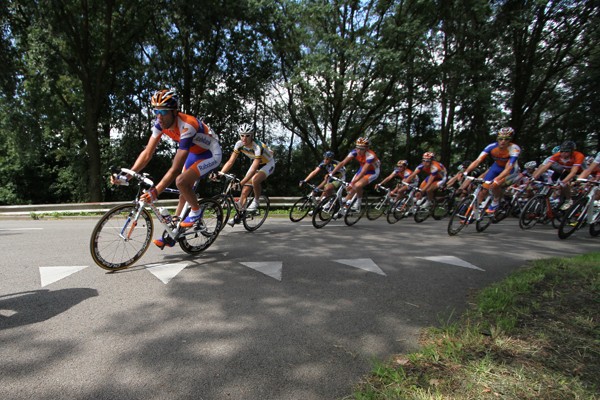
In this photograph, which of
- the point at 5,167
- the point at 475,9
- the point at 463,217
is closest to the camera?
the point at 463,217

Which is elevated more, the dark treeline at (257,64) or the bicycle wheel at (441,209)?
the dark treeline at (257,64)

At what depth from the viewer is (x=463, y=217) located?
323 inches

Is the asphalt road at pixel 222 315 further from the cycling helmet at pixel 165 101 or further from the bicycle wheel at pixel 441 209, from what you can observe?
the bicycle wheel at pixel 441 209

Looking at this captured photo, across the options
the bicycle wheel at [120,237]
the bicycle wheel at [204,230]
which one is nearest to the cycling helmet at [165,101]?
the bicycle wheel at [120,237]

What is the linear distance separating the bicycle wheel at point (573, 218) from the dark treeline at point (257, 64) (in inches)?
328

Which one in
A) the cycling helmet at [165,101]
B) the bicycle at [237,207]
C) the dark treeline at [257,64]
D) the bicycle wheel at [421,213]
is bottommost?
the bicycle wheel at [421,213]

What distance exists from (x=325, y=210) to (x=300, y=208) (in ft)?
4.32

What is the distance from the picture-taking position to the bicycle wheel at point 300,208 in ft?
32.6

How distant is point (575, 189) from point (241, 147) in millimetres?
10449

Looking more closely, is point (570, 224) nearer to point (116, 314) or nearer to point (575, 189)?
point (575, 189)

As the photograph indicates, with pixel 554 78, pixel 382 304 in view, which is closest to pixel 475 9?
pixel 554 78

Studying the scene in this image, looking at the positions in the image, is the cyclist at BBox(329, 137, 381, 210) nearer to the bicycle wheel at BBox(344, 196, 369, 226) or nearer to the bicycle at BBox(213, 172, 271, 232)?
the bicycle wheel at BBox(344, 196, 369, 226)

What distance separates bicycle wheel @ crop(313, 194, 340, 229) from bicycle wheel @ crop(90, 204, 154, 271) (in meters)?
4.62

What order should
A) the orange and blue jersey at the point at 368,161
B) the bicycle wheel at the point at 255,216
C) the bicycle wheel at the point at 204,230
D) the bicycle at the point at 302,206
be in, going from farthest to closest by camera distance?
the bicycle at the point at 302,206 < the orange and blue jersey at the point at 368,161 < the bicycle wheel at the point at 255,216 < the bicycle wheel at the point at 204,230
